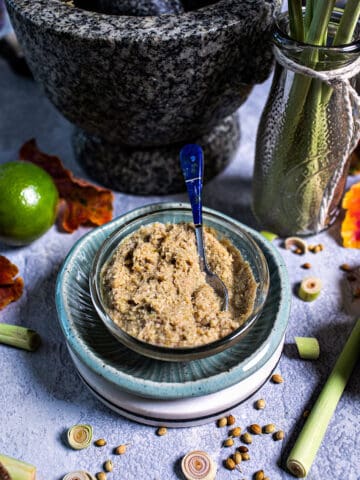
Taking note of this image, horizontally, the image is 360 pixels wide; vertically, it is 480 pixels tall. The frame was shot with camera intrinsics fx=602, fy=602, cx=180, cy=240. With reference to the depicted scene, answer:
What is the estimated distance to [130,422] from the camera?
3.18ft

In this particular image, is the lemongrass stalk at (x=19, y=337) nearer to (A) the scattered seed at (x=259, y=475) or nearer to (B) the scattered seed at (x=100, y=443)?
(B) the scattered seed at (x=100, y=443)

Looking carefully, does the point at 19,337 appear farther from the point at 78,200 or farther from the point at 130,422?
the point at 78,200

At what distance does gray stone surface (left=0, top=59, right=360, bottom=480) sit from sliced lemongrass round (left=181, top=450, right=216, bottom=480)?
2cm

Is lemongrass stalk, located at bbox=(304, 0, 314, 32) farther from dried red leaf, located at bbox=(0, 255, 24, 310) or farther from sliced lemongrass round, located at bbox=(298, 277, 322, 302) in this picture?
dried red leaf, located at bbox=(0, 255, 24, 310)

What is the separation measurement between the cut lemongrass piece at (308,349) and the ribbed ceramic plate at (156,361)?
0.26 ft

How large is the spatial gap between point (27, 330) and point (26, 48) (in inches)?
21.1

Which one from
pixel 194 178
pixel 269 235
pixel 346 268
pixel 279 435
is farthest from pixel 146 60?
pixel 279 435

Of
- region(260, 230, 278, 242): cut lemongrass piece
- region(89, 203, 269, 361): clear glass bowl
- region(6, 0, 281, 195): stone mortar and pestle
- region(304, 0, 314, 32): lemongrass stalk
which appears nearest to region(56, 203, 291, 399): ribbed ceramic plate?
region(89, 203, 269, 361): clear glass bowl

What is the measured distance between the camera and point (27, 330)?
3.50ft

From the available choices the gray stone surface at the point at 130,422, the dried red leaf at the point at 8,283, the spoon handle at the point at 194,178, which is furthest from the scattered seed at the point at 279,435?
the dried red leaf at the point at 8,283

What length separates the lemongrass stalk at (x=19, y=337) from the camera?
A: 1061 mm

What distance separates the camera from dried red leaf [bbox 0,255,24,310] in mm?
1154

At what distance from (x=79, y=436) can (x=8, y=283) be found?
36 centimetres

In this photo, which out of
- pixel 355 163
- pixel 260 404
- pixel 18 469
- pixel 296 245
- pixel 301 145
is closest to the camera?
pixel 18 469
